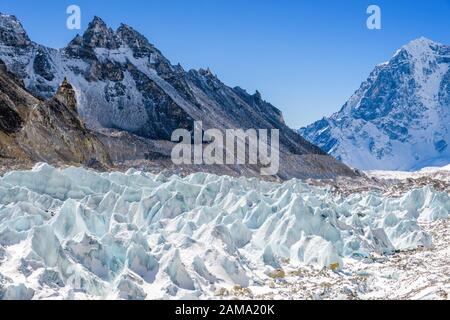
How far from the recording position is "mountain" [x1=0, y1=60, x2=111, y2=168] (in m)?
114

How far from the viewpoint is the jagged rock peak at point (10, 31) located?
640 feet

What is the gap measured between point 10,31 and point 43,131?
86043 millimetres

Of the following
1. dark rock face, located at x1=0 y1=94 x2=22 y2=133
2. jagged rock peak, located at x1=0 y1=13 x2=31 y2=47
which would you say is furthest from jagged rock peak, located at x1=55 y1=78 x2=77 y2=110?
jagged rock peak, located at x1=0 y1=13 x2=31 y2=47

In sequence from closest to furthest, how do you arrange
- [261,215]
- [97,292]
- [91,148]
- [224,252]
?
[97,292]
[224,252]
[261,215]
[91,148]

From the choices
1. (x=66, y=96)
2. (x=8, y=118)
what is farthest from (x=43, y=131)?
(x=66, y=96)

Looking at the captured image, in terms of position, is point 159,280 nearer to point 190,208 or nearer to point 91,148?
point 190,208

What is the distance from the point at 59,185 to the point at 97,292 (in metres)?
30.3

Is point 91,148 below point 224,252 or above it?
above

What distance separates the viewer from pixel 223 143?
19825cm

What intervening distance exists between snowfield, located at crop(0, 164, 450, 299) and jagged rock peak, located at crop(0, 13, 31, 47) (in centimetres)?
13771

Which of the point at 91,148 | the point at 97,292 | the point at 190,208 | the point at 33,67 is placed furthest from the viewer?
the point at 33,67

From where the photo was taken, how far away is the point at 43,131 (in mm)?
121000

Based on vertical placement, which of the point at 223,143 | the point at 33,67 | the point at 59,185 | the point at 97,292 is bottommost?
the point at 97,292
